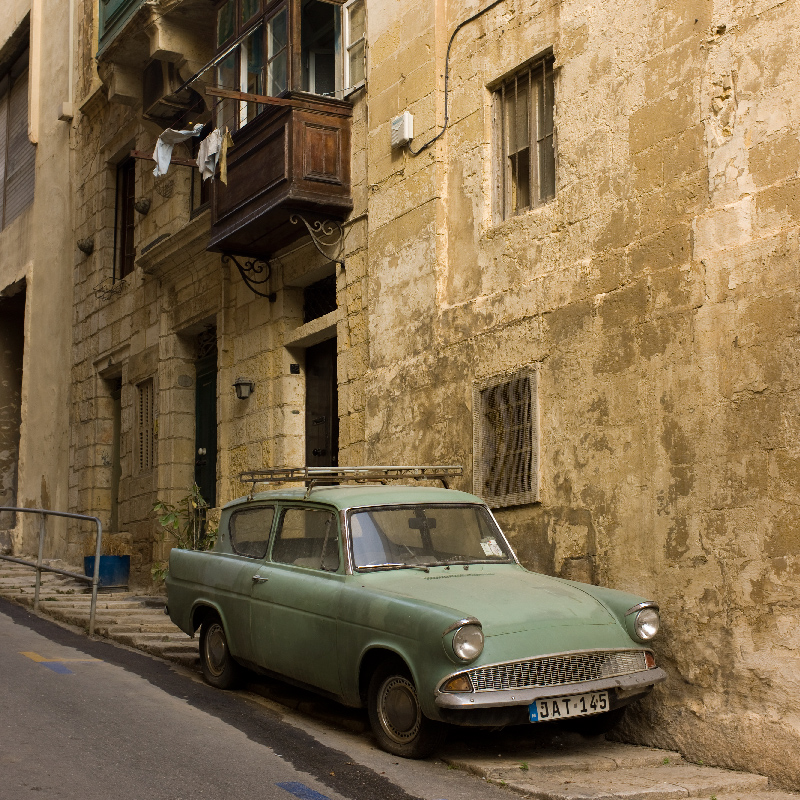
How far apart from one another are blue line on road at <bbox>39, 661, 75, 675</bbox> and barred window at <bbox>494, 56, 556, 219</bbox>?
16.7ft

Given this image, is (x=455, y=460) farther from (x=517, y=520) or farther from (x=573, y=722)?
(x=573, y=722)

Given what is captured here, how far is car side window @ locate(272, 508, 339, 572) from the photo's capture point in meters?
7.06

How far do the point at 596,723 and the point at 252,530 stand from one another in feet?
9.03

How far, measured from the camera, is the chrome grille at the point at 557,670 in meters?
5.91

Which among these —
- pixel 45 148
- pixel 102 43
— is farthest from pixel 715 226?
pixel 45 148

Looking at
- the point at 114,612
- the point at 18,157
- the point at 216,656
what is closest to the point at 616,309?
the point at 216,656

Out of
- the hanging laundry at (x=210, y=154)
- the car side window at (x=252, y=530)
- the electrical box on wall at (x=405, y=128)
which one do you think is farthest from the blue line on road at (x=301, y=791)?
the hanging laundry at (x=210, y=154)

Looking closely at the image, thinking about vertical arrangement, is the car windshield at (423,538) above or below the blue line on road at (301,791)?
above

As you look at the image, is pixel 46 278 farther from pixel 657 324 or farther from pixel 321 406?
pixel 657 324

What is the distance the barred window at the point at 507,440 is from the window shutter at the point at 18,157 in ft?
45.2

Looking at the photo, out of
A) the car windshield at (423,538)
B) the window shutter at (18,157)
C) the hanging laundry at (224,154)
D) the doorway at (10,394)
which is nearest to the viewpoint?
the car windshield at (423,538)

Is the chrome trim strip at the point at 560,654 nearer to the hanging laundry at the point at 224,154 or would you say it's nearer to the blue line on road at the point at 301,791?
the blue line on road at the point at 301,791

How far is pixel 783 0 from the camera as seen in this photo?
22.9 ft

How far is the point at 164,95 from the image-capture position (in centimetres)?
1468
